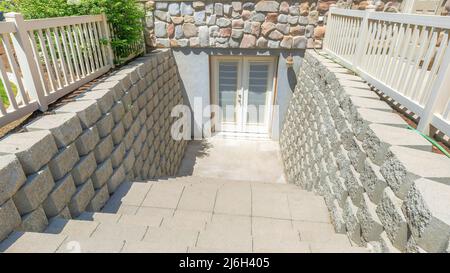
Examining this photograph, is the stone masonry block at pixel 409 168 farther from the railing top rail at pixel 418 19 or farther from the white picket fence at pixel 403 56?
the railing top rail at pixel 418 19

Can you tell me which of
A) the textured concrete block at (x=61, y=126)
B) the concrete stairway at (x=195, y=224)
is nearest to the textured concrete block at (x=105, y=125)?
A: the textured concrete block at (x=61, y=126)

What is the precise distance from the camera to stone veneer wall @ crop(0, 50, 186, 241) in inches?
64.9

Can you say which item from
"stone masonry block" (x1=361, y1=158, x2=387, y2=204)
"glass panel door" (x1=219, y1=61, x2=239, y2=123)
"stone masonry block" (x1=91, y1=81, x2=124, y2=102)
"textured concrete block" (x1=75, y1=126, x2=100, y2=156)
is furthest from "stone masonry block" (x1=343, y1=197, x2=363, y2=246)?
"glass panel door" (x1=219, y1=61, x2=239, y2=123)

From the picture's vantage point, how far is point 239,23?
17.9 feet

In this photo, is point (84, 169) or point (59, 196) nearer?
point (59, 196)

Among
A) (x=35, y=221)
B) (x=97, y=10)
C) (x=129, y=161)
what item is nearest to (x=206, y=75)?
(x=97, y=10)

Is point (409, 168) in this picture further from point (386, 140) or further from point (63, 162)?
point (63, 162)

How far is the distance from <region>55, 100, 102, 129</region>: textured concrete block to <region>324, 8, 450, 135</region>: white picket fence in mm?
2955

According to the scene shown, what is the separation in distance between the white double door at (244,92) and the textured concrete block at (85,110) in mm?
4057

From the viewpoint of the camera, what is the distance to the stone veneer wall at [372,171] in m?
1.32

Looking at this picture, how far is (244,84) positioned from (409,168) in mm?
5078

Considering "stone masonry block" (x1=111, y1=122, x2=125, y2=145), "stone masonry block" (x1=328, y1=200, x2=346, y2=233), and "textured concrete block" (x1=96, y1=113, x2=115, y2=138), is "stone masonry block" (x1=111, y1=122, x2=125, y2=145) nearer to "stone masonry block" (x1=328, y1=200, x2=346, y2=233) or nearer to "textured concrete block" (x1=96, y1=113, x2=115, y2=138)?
"textured concrete block" (x1=96, y1=113, x2=115, y2=138)

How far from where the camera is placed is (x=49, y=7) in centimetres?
324
